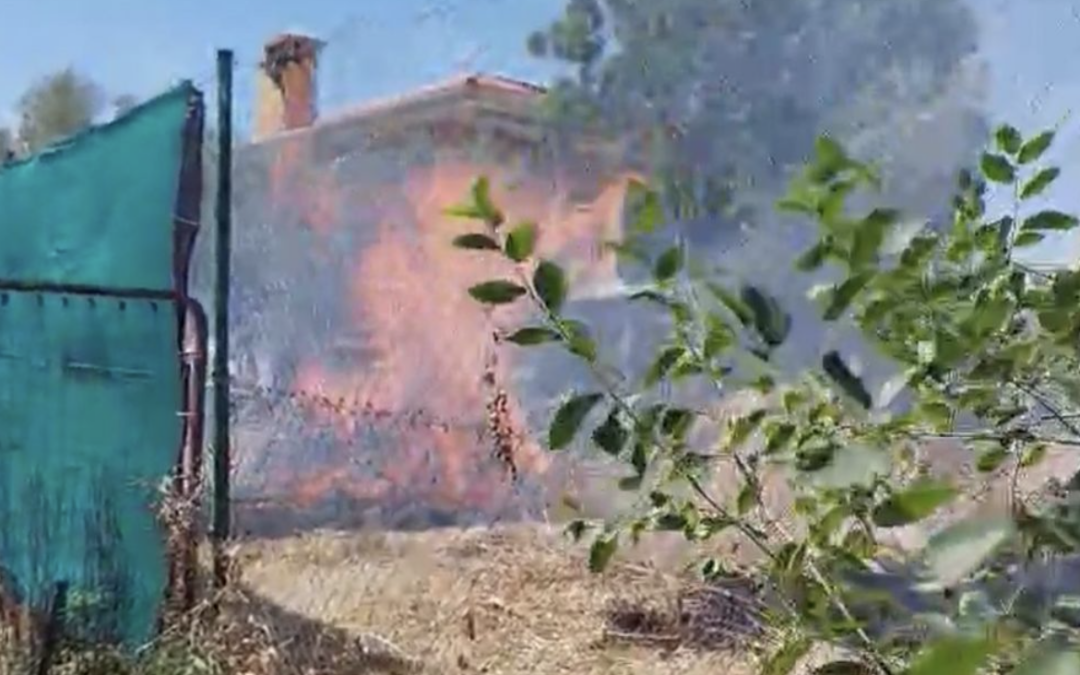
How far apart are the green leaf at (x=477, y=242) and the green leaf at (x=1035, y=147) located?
1.35 ft

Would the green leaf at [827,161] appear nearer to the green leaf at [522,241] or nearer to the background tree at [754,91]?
the green leaf at [522,241]

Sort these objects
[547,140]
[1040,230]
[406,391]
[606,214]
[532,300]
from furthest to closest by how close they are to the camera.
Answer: [406,391] < [547,140] < [606,214] < [1040,230] < [532,300]

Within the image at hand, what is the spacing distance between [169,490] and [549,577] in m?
1.60

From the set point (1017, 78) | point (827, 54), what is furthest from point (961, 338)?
point (827, 54)

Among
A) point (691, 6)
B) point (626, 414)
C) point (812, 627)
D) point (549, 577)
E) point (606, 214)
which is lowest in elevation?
point (549, 577)

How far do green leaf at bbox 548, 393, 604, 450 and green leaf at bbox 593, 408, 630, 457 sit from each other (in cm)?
5

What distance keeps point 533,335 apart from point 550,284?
5 centimetres

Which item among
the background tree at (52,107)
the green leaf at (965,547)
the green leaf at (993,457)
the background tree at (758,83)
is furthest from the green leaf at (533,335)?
the background tree at (52,107)

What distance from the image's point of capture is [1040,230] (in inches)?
41.3

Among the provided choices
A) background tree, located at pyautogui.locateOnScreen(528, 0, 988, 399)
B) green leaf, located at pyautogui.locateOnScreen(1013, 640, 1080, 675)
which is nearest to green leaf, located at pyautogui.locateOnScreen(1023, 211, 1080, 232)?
green leaf, located at pyautogui.locateOnScreen(1013, 640, 1080, 675)

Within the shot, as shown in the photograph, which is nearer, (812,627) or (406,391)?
(812,627)

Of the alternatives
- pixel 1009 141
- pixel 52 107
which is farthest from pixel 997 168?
pixel 52 107

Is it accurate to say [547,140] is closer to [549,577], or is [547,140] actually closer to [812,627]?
[549,577]

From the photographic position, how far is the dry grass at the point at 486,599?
3.63 metres
